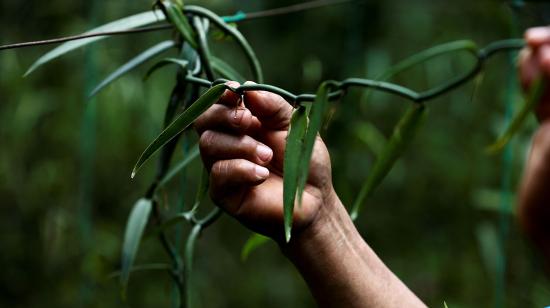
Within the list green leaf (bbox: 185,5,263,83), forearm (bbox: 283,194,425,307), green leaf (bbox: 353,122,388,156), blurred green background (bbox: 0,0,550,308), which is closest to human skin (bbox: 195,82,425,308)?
forearm (bbox: 283,194,425,307)

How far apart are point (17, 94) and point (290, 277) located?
700 mm

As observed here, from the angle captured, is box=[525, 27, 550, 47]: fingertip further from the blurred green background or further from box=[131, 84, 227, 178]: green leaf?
the blurred green background

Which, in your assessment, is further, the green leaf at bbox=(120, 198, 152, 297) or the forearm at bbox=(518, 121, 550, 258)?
the green leaf at bbox=(120, 198, 152, 297)

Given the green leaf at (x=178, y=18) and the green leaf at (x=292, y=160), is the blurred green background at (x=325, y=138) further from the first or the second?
the green leaf at (x=292, y=160)

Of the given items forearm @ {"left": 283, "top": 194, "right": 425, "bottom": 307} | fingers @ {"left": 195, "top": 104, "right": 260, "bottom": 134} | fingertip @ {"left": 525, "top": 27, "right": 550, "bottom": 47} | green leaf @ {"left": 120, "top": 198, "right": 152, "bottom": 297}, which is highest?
fingers @ {"left": 195, "top": 104, "right": 260, "bottom": 134}

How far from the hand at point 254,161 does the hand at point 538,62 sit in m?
0.20

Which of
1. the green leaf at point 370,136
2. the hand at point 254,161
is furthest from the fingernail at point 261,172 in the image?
the green leaf at point 370,136

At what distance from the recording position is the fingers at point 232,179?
0.73 meters

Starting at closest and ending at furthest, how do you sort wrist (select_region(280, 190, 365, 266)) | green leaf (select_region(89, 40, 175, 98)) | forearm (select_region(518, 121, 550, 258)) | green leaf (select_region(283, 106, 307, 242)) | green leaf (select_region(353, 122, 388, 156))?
forearm (select_region(518, 121, 550, 258)), green leaf (select_region(283, 106, 307, 242)), wrist (select_region(280, 190, 365, 266)), green leaf (select_region(89, 40, 175, 98)), green leaf (select_region(353, 122, 388, 156))

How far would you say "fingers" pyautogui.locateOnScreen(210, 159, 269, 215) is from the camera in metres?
0.73

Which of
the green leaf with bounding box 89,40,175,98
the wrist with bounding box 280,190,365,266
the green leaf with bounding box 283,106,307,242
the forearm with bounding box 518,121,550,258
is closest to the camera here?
the forearm with bounding box 518,121,550,258

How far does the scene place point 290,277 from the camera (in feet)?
6.56

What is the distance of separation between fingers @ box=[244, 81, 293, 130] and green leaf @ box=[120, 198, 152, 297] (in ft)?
0.86

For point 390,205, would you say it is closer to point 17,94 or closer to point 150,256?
point 150,256
